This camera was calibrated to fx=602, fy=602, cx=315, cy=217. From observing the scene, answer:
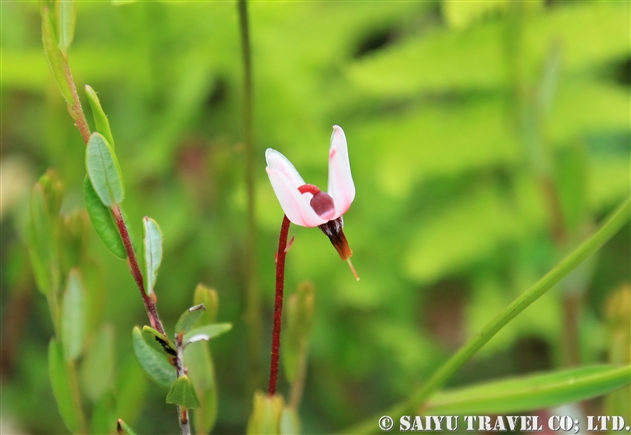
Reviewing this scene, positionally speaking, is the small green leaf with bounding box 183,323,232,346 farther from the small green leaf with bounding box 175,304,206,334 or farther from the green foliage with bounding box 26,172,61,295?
the green foliage with bounding box 26,172,61,295

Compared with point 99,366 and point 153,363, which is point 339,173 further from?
point 99,366

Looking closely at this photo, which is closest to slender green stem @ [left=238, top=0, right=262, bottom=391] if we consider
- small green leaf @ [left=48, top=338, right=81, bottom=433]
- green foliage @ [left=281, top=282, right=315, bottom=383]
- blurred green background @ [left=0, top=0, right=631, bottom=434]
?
green foliage @ [left=281, top=282, right=315, bottom=383]

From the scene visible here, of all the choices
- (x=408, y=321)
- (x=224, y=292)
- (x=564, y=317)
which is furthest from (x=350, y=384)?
(x=564, y=317)

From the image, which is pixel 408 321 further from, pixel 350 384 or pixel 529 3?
pixel 529 3

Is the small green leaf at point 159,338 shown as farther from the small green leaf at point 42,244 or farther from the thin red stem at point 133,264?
the small green leaf at point 42,244

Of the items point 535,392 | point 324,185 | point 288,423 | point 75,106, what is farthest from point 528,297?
point 324,185

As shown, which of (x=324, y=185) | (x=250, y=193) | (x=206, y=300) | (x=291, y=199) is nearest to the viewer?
(x=291, y=199)
